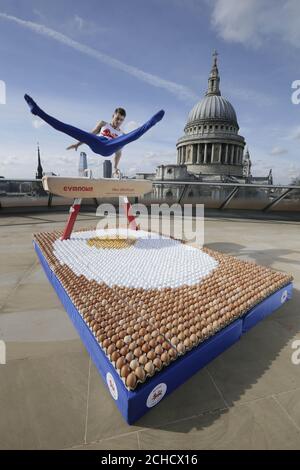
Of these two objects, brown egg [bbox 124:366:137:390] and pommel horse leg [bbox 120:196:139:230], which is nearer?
brown egg [bbox 124:366:137:390]

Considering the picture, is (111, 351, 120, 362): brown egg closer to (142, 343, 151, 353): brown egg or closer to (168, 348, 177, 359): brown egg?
(142, 343, 151, 353): brown egg

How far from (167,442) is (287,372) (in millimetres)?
1154

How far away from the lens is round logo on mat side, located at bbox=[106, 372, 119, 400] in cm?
150

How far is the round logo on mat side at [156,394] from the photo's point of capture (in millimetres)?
1487

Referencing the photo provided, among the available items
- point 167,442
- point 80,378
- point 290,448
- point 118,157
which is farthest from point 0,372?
point 118,157

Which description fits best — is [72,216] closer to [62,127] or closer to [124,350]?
[62,127]

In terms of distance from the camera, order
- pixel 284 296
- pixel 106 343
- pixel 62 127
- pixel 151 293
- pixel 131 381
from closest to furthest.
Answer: pixel 131 381 < pixel 106 343 < pixel 151 293 < pixel 284 296 < pixel 62 127

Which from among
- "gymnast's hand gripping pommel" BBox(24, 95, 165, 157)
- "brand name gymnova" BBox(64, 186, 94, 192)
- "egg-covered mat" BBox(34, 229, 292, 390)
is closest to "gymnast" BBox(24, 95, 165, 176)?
"gymnast's hand gripping pommel" BBox(24, 95, 165, 157)

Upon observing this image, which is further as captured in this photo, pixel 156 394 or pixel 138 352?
pixel 138 352

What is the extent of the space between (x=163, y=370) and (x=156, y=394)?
0.15 metres

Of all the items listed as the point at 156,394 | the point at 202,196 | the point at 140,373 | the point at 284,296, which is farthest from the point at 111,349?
the point at 202,196

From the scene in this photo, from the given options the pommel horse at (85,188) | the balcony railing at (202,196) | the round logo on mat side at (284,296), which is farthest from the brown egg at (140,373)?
the balcony railing at (202,196)

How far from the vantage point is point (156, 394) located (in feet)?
5.00

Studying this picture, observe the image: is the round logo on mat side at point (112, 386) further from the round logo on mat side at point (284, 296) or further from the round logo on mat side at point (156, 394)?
the round logo on mat side at point (284, 296)
